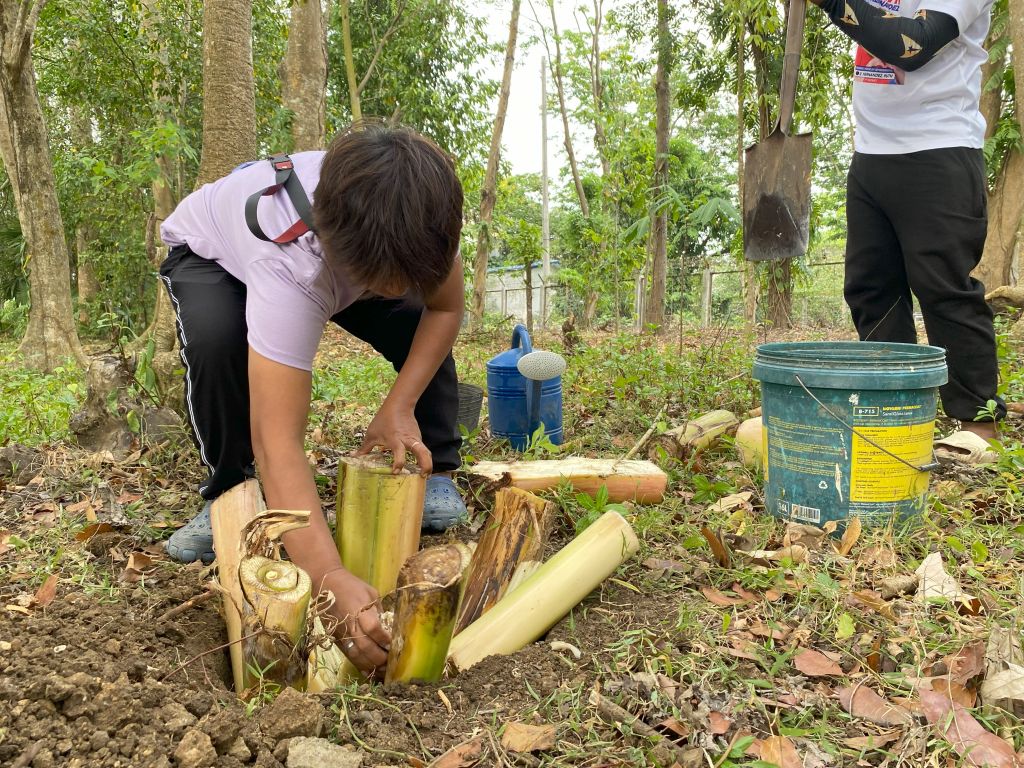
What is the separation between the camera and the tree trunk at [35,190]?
578cm

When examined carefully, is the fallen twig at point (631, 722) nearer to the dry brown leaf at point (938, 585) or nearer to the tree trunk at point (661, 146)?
the dry brown leaf at point (938, 585)

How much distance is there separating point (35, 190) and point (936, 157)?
6.71 m

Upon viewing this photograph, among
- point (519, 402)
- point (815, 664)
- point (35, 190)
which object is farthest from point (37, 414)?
point (35, 190)

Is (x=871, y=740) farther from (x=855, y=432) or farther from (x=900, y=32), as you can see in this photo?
(x=900, y=32)

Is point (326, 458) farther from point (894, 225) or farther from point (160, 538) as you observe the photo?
point (894, 225)

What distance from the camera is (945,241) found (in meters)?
2.36

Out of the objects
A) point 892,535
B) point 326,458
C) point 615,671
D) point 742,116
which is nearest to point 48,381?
point 326,458

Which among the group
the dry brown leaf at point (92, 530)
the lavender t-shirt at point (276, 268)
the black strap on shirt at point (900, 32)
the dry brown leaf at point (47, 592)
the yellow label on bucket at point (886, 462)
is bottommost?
the dry brown leaf at point (47, 592)

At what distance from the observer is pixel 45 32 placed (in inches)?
328

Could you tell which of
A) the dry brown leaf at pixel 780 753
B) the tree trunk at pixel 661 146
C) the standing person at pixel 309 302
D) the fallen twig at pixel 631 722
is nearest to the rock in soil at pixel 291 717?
the standing person at pixel 309 302

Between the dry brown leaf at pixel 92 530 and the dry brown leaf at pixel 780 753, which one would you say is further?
the dry brown leaf at pixel 92 530

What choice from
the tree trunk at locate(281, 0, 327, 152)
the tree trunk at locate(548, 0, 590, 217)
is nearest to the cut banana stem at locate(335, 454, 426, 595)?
the tree trunk at locate(281, 0, 327, 152)

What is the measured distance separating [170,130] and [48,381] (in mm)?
1785

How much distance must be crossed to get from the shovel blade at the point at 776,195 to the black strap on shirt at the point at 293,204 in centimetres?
256
